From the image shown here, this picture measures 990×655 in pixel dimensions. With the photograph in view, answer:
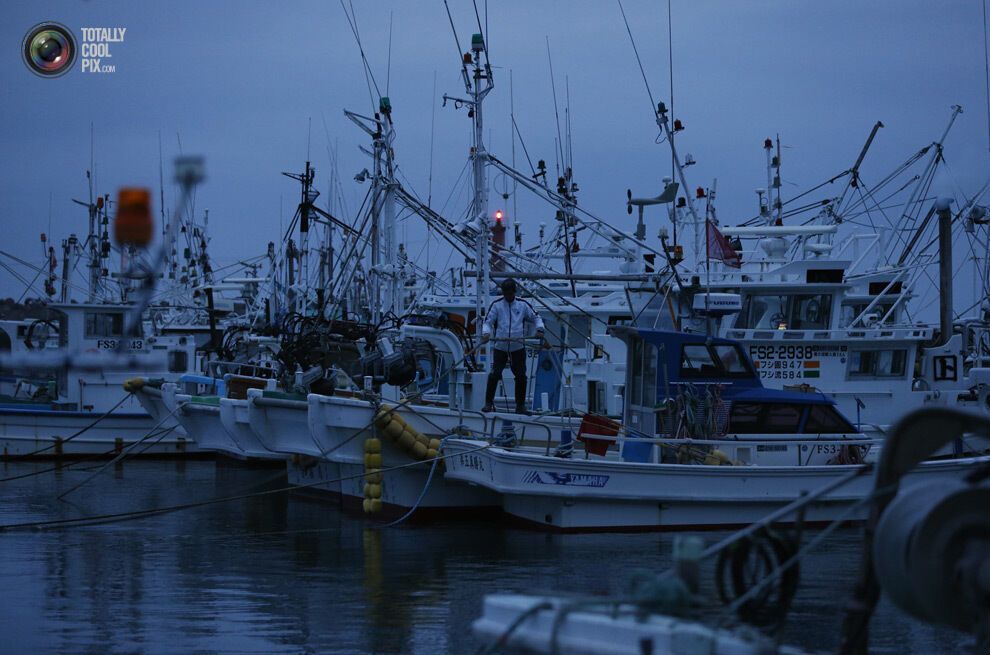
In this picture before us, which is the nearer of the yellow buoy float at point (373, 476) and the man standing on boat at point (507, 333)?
the yellow buoy float at point (373, 476)

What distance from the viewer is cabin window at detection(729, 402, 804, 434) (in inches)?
598

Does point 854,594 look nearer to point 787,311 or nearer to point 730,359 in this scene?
point 730,359

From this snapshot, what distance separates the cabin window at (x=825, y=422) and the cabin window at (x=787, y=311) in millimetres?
3513

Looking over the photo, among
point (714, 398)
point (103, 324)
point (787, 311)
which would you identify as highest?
point (787, 311)

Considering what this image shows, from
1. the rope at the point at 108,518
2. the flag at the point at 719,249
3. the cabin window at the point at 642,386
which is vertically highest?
the flag at the point at 719,249

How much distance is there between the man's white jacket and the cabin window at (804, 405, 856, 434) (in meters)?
3.67

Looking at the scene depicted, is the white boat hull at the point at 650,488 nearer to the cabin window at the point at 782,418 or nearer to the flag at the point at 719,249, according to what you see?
the cabin window at the point at 782,418

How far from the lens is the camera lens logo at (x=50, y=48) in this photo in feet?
24.7

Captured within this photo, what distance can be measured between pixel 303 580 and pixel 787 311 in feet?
31.0

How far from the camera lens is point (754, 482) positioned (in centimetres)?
1452

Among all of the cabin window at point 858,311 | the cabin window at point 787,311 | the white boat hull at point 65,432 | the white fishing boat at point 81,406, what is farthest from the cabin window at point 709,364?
the white boat hull at point 65,432

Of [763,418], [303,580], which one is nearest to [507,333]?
[763,418]

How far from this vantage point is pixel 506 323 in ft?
53.4

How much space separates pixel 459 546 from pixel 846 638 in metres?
9.02
